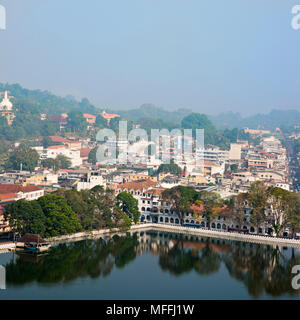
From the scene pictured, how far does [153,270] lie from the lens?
46.6ft

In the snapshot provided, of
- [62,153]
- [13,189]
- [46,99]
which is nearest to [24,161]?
[62,153]

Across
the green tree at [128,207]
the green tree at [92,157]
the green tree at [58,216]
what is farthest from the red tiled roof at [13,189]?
the green tree at [92,157]

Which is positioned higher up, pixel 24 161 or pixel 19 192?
pixel 24 161

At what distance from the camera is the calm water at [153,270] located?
12.4 meters

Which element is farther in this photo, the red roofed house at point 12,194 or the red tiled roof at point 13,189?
the red tiled roof at point 13,189

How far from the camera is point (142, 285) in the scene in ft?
42.4

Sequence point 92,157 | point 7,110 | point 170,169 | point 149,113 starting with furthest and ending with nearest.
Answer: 1. point 149,113
2. point 7,110
3. point 92,157
4. point 170,169

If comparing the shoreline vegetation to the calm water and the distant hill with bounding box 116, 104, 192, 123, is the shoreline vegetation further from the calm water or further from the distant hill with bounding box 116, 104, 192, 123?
the distant hill with bounding box 116, 104, 192, 123

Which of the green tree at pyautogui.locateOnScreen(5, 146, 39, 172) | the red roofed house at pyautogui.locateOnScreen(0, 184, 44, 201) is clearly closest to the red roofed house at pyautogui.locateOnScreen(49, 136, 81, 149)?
the green tree at pyautogui.locateOnScreen(5, 146, 39, 172)

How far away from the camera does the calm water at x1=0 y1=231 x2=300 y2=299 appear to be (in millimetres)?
12406

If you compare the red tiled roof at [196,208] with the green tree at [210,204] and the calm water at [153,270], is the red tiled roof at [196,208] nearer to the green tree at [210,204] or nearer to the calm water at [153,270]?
the green tree at [210,204]

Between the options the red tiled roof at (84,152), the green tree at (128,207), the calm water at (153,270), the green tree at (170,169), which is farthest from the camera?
the red tiled roof at (84,152)

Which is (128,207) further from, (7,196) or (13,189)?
(13,189)
